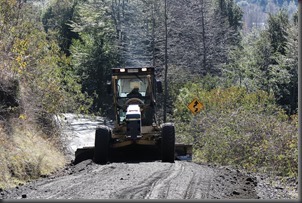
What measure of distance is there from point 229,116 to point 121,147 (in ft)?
26.4

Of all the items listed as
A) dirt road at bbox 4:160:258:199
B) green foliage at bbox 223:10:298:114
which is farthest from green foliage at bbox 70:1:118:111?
dirt road at bbox 4:160:258:199

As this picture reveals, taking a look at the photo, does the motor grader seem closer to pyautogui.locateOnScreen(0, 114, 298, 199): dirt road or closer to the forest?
pyautogui.locateOnScreen(0, 114, 298, 199): dirt road

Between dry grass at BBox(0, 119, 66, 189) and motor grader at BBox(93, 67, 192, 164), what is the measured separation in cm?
155

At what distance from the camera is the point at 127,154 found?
1862 centimetres

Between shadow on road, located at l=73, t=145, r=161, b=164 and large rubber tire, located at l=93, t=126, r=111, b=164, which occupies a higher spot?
large rubber tire, located at l=93, t=126, r=111, b=164

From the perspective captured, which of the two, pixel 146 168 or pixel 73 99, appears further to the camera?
pixel 73 99

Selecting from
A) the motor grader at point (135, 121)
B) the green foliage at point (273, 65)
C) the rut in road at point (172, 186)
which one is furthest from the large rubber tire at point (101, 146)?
the green foliage at point (273, 65)

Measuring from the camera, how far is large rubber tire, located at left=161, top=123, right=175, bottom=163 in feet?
56.4

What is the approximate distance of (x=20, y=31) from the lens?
22.2 meters

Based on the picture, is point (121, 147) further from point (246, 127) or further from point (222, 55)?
point (222, 55)

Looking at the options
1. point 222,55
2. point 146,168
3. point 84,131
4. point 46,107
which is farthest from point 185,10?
point 146,168

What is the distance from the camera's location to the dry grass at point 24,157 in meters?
14.6

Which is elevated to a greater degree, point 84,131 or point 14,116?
point 14,116

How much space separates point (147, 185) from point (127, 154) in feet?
21.3
